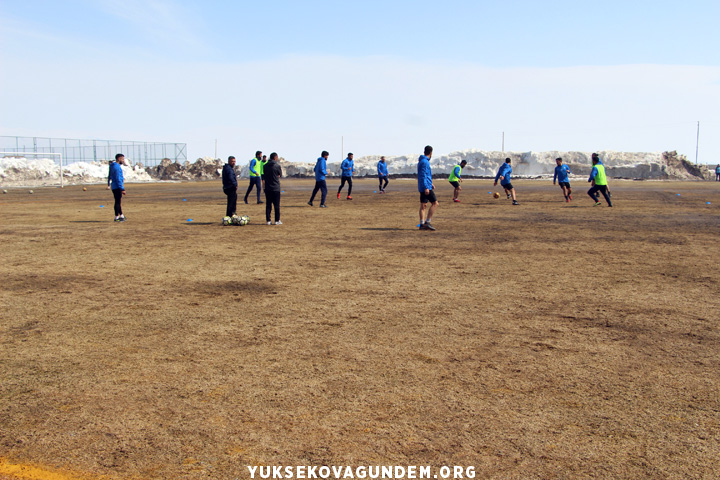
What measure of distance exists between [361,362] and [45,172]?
56637 millimetres

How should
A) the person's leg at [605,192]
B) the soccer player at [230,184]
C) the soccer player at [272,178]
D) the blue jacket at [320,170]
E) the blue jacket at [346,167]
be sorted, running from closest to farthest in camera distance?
the soccer player at [272,178] → the soccer player at [230,184] → the blue jacket at [320,170] → the person's leg at [605,192] → the blue jacket at [346,167]

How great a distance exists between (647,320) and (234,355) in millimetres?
4049

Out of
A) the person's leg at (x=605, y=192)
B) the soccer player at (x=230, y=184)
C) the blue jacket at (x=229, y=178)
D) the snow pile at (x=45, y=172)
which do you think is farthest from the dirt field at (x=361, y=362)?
the snow pile at (x=45, y=172)

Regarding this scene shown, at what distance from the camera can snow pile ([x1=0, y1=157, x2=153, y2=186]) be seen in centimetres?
5040

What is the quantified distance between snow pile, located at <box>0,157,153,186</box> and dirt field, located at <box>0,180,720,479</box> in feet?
152

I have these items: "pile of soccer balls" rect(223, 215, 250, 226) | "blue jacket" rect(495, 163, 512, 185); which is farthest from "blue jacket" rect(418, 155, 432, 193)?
"blue jacket" rect(495, 163, 512, 185)

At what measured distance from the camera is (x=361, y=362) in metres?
4.80

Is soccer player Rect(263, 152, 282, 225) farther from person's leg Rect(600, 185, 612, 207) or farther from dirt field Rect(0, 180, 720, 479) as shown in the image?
person's leg Rect(600, 185, 612, 207)

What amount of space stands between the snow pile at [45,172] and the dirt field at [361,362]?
46447 mm

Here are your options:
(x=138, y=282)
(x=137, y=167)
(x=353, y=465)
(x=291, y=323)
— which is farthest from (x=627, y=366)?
(x=137, y=167)

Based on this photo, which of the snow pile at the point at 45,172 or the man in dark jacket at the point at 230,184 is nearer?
the man in dark jacket at the point at 230,184

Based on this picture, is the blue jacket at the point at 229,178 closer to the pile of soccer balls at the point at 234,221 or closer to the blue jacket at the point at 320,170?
the pile of soccer balls at the point at 234,221

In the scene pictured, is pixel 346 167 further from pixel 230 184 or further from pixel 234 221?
pixel 234 221

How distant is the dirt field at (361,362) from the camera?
338 centimetres
